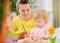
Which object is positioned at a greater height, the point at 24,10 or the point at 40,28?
the point at 24,10

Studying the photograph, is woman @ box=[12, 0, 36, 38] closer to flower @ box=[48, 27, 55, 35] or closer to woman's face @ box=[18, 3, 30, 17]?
woman's face @ box=[18, 3, 30, 17]

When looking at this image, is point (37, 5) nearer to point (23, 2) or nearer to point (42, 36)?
point (23, 2)

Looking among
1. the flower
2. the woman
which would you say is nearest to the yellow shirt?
the woman

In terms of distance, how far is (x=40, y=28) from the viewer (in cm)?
76

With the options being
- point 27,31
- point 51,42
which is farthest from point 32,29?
point 51,42

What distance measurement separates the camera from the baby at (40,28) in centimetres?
74

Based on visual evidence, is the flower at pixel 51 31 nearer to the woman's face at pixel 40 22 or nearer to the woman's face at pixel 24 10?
the woman's face at pixel 40 22

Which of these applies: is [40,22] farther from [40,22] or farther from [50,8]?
[50,8]

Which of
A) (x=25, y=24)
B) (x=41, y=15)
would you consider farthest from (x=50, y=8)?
(x=25, y=24)

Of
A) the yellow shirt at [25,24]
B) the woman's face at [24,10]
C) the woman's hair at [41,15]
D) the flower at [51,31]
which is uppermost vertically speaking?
the woman's face at [24,10]

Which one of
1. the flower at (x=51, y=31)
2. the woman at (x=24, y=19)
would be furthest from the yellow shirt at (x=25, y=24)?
the flower at (x=51, y=31)

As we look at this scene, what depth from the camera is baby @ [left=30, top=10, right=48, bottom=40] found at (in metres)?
0.74

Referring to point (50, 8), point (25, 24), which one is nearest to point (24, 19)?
point (25, 24)

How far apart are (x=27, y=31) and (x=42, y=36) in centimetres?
10
